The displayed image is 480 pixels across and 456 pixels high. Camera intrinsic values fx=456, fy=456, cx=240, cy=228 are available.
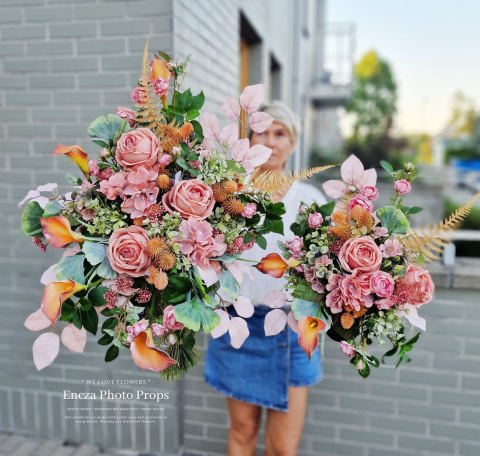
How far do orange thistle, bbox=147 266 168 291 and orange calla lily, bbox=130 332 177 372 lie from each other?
126 millimetres

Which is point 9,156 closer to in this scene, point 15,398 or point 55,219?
point 15,398

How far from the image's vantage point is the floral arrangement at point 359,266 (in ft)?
3.70

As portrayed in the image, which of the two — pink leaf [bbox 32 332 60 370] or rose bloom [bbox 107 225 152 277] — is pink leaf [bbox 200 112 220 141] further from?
pink leaf [bbox 32 332 60 370]

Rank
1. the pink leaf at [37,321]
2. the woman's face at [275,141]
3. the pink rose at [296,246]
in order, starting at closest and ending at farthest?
the pink leaf at [37,321], the pink rose at [296,246], the woman's face at [275,141]

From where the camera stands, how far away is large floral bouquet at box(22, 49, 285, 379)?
1.09m

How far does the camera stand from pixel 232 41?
3.37m

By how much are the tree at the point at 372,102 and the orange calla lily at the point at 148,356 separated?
1100 inches

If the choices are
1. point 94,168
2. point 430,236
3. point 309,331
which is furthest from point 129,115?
point 430,236

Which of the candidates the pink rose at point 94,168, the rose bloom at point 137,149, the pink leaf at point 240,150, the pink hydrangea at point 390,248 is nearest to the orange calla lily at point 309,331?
the pink hydrangea at point 390,248

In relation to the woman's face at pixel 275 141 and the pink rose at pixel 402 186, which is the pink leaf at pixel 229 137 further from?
the woman's face at pixel 275 141

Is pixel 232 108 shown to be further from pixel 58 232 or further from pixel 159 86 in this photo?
pixel 58 232

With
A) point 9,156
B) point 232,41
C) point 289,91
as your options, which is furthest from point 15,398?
point 289,91

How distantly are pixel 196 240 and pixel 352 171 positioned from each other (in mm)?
471

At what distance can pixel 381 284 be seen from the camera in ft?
3.59
